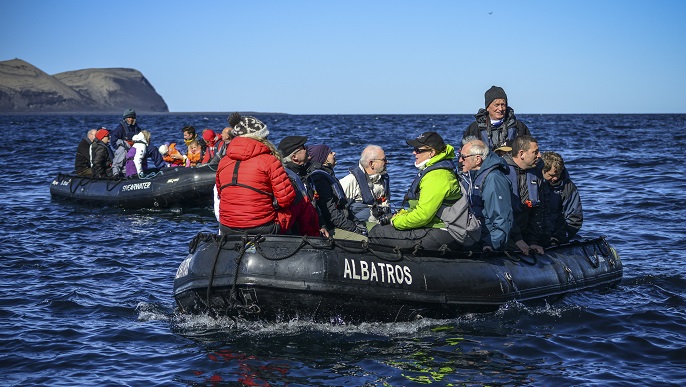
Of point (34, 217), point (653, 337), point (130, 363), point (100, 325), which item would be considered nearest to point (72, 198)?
point (34, 217)

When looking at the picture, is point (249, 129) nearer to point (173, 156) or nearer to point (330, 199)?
point (330, 199)

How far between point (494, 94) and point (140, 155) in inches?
413

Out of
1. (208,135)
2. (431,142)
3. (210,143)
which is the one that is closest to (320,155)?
(431,142)

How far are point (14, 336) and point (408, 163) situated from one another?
2219 cm

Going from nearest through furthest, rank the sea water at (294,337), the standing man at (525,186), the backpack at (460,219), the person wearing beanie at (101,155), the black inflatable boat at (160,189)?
the sea water at (294,337), the backpack at (460,219), the standing man at (525,186), the black inflatable boat at (160,189), the person wearing beanie at (101,155)

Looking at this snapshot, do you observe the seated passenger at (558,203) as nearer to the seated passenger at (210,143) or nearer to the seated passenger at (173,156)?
the seated passenger at (210,143)

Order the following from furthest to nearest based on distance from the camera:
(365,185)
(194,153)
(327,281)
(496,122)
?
(194,153), (496,122), (365,185), (327,281)

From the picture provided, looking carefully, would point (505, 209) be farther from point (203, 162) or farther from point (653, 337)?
point (203, 162)

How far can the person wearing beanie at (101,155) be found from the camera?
19.4m

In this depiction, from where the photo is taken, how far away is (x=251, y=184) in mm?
8305

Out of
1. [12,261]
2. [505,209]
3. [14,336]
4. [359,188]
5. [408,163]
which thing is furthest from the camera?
[408,163]

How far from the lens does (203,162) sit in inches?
750

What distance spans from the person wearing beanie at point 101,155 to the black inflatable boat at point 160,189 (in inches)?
18.9

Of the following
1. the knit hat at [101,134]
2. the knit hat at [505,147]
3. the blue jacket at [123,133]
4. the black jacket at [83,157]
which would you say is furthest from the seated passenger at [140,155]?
the knit hat at [505,147]
